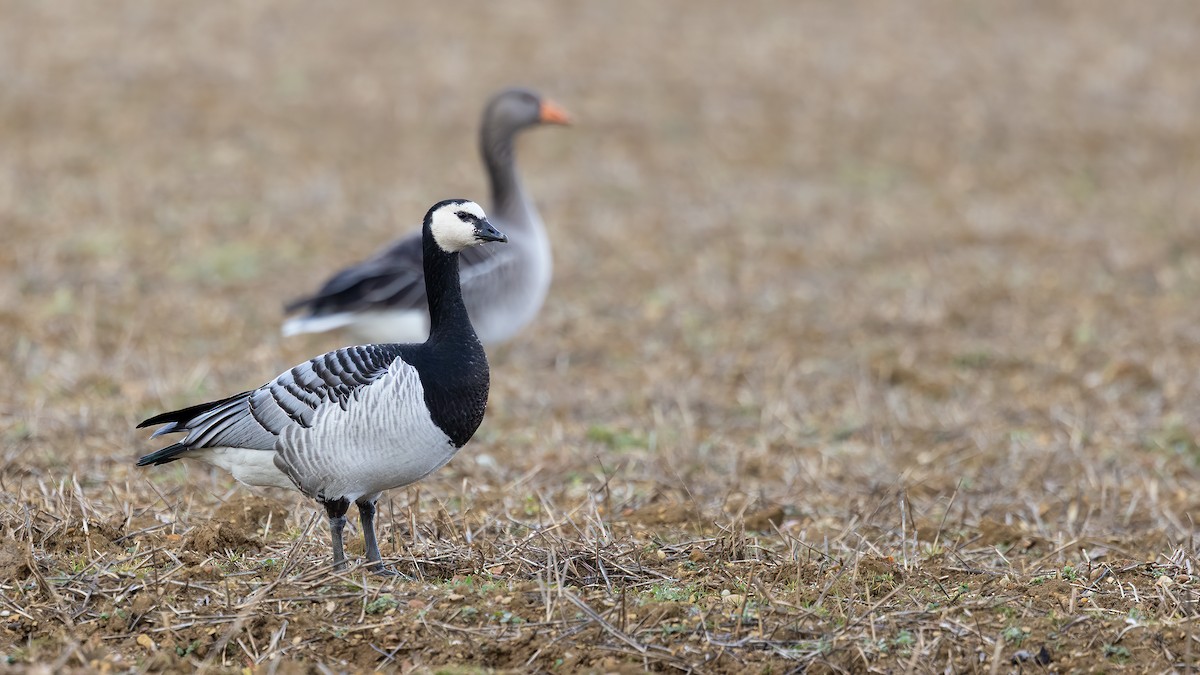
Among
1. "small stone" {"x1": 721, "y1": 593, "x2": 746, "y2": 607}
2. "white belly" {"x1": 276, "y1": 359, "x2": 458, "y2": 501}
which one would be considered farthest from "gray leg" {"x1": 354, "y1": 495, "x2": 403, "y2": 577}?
"small stone" {"x1": 721, "y1": 593, "x2": 746, "y2": 607}

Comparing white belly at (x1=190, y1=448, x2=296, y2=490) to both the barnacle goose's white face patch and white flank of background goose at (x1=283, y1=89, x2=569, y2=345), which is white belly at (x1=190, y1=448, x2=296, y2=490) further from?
white flank of background goose at (x1=283, y1=89, x2=569, y2=345)

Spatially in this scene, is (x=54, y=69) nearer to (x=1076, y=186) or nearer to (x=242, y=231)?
(x=242, y=231)

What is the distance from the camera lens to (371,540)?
5.45m

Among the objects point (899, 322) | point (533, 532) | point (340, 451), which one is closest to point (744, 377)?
point (899, 322)

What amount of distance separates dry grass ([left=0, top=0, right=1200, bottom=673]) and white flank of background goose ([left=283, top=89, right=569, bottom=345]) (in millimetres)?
519

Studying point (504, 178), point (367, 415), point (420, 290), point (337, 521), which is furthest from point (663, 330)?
point (367, 415)

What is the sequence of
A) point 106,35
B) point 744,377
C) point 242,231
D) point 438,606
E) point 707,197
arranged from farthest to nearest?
1. point 106,35
2. point 707,197
3. point 242,231
4. point 744,377
5. point 438,606

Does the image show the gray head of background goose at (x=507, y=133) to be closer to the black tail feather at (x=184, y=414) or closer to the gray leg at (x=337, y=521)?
the black tail feather at (x=184, y=414)

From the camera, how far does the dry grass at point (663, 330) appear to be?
4996mm

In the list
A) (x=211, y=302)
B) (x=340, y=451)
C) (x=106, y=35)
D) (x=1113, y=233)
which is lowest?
(x=1113, y=233)

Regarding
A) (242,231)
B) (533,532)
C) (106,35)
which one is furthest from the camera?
(106,35)

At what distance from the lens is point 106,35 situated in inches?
816

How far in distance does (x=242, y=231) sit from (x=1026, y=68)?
42.1 feet

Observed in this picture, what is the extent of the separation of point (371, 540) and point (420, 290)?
4872mm
